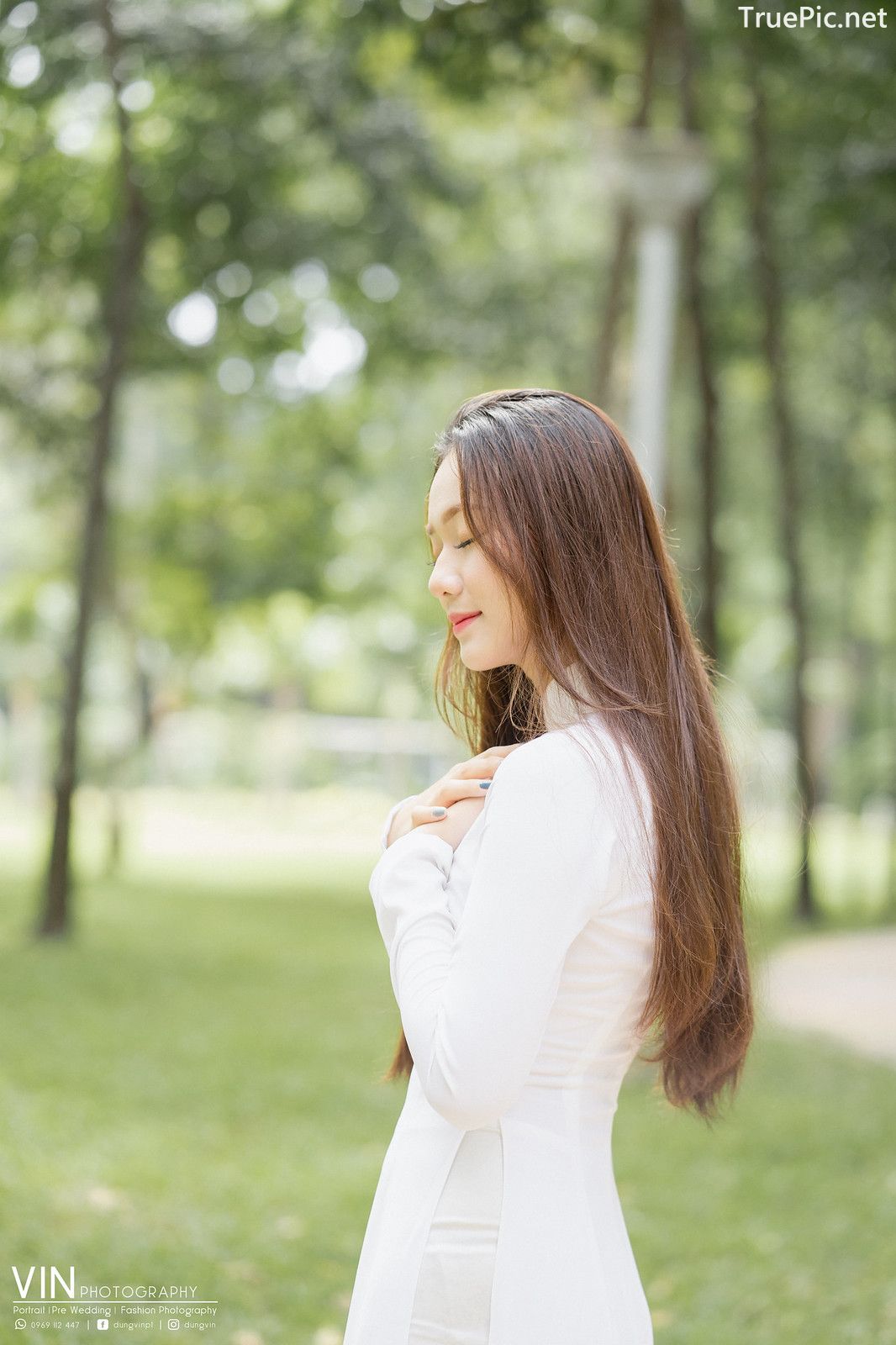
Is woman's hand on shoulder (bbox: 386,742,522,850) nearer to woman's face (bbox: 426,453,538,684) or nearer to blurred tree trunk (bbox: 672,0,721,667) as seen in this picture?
→ woman's face (bbox: 426,453,538,684)

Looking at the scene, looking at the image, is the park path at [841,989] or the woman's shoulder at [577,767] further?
the park path at [841,989]

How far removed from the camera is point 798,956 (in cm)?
1169

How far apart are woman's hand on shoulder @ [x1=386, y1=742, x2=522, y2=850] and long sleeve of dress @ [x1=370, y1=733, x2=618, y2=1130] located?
0.14 meters

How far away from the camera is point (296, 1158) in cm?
566

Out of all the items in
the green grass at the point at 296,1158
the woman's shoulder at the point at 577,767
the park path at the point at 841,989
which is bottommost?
the park path at the point at 841,989

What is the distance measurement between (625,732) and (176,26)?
10194 mm

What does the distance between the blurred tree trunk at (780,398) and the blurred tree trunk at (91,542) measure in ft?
15.9

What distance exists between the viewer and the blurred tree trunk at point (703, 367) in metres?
8.27

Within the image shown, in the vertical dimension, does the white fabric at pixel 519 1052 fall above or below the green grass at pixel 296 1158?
above

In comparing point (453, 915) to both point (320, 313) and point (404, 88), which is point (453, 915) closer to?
point (404, 88)
